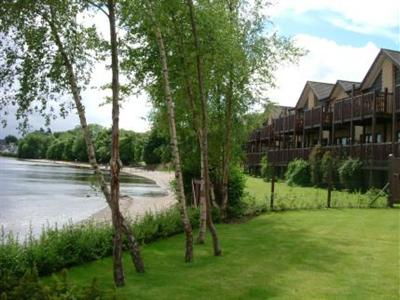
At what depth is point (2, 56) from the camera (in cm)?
948

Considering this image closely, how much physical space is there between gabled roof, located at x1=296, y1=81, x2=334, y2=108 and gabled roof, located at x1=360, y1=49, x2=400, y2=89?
858 centimetres

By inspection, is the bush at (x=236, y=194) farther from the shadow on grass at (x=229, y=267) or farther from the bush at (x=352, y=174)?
the bush at (x=352, y=174)

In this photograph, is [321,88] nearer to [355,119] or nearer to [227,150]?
[355,119]

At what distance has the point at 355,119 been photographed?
31547mm

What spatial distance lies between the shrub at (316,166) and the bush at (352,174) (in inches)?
142

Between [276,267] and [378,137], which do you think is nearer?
[276,267]

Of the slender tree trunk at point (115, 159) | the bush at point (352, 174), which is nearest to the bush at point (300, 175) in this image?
the bush at point (352, 174)

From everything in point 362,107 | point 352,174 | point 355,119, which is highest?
point 362,107

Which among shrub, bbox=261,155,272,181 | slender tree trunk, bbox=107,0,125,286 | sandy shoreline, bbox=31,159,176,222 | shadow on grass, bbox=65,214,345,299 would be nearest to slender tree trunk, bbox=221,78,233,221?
sandy shoreline, bbox=31,159,176,222

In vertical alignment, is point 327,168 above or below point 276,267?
above

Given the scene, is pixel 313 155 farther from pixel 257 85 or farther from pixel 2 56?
pixel 2 56

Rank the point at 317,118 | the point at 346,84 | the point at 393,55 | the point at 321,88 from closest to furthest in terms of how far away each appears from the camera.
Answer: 1. the point at 393,55
2. the point at 317,118
3. the point at 346,84
4. the point at 321,88

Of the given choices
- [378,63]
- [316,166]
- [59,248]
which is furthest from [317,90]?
[59,248]

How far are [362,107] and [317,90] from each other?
1571 cm
